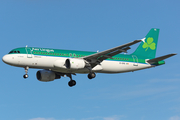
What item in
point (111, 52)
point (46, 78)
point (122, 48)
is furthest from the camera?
point (46, 78)

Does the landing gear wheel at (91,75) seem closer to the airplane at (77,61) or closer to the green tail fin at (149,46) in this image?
the airplane at (77,61)

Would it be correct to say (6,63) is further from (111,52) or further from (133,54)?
(133,54)

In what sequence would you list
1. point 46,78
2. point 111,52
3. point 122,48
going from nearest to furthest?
point 122,48 < point 111,52 < point 46,78

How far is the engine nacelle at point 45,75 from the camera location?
158 ft

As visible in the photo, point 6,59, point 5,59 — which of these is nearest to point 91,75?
point 6,59

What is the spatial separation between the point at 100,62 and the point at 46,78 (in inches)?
329

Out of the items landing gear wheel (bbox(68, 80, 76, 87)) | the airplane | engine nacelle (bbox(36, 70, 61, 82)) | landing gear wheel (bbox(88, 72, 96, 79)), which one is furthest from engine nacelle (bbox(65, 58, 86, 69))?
landing gear wheel (bbox(68, 80, 76, 87))

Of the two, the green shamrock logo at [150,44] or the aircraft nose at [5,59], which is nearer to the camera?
the aircraft nose at [5,59]

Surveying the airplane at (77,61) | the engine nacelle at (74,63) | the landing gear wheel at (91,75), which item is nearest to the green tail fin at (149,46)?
the airplane at (77,61)

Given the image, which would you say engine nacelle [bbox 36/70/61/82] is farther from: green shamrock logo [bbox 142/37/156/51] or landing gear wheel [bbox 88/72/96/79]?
green shamrock logo [bbox 142/37/156/51]

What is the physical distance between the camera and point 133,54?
173 ft

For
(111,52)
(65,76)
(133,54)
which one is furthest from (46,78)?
(133,54)

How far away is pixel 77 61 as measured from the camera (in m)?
43.8

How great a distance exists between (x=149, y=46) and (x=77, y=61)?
1550cm
